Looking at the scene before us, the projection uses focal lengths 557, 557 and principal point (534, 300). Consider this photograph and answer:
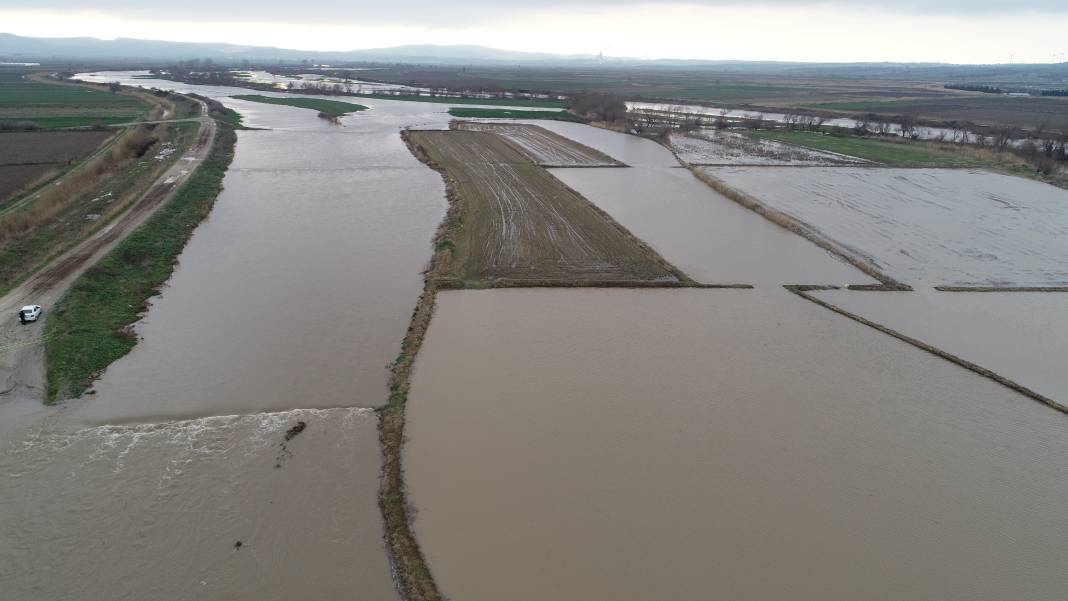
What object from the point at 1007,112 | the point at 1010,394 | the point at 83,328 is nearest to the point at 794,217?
the point at 1010,394

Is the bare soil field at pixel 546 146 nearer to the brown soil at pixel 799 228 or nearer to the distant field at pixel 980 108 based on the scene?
the brown soil at pixel 799 228

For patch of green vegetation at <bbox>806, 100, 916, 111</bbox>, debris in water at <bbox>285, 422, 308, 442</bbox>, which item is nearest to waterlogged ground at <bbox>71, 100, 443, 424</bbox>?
debris in water at <bbox>285, 422, 308, 442</bbox>

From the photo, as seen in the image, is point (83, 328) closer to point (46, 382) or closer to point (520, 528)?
point (46, 382)

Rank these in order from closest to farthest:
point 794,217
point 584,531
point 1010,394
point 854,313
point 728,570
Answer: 1. point 728,570
2. point 584,531
3. point 1010,394
4. point 854,313
5. point 794,217

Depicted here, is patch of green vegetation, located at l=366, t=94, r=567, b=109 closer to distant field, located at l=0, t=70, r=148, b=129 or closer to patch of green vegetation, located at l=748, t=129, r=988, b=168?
patch of green vegetation, located at l=748, t=129, r=988, b=168

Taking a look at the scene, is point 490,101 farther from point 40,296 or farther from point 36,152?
point 40,296

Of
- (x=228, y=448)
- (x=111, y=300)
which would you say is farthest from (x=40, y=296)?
(x=228, y=448)
